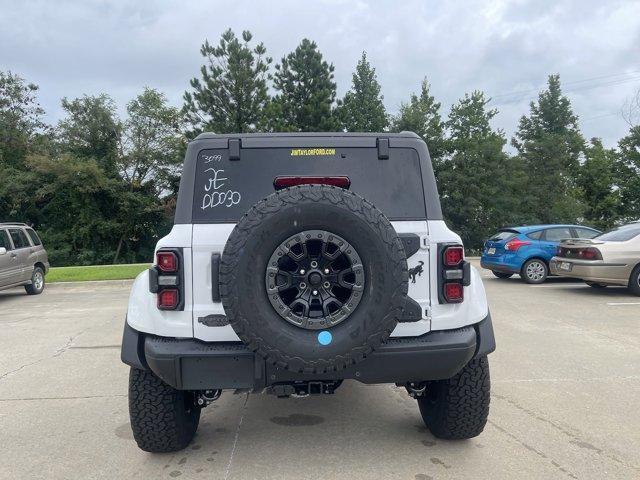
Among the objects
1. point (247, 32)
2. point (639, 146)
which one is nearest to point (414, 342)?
point (247, 32)

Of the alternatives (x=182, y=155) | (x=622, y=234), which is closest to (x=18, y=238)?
(x=622, y=234)

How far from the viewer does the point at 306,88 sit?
34.2 m

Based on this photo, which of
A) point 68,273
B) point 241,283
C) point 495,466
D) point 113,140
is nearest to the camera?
point 241,283

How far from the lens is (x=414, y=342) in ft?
9.90

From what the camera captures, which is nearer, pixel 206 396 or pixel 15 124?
pixel 206 396

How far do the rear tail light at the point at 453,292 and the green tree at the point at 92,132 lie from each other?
35.5 m

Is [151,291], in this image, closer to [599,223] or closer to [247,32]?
[247,32]

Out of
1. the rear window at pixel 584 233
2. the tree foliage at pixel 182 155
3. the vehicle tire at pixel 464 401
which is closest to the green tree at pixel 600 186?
the tree foliage at pixel 182 155

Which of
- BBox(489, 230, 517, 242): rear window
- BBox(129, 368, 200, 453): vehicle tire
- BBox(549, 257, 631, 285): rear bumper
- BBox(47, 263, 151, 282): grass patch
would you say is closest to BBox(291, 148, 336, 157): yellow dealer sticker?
BBox(129, 368, 200, 453): vehicle tire

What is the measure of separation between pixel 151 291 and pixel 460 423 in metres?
2.20

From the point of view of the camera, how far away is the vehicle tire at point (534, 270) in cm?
1275

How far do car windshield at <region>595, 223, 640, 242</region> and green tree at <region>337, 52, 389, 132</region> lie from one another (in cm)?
2801

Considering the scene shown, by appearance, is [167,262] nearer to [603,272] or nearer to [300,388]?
[300,388]

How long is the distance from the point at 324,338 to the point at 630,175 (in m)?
43.8
